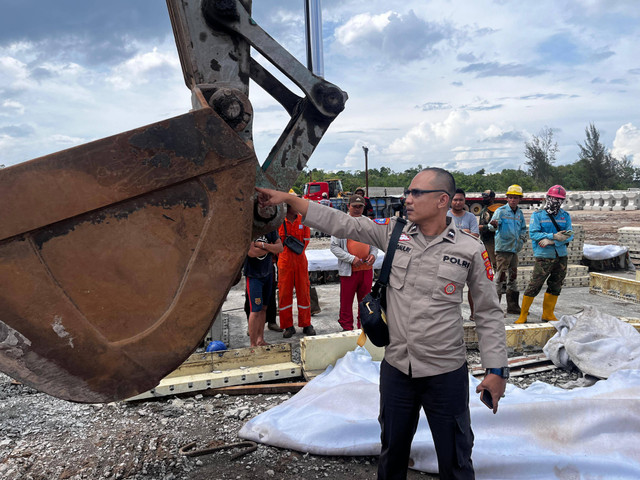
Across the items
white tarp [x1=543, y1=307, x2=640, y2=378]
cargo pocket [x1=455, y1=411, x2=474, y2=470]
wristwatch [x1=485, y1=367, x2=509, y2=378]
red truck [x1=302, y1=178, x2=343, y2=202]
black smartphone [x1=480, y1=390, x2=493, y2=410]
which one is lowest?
white tarp [x1=543, y1=307, x2=640, y2=378]

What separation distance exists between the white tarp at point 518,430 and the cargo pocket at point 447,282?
1255mm

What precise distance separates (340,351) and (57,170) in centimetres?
319

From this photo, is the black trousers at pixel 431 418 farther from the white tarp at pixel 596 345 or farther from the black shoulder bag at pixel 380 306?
the white tarp at pixel 596 345

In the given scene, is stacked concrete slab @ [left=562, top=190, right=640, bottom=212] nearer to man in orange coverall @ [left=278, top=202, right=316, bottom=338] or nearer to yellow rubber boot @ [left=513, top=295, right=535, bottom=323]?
yellow rubber boot @ [left=513, top=295, right=535, bottom=323]

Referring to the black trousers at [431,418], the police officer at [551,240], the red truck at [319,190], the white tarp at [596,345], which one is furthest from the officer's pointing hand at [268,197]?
the red truck at [319,190]

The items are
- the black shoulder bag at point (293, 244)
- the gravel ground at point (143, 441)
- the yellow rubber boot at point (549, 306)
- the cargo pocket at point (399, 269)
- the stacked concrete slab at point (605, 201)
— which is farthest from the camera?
the stacked concrete slab at point (605, 201)

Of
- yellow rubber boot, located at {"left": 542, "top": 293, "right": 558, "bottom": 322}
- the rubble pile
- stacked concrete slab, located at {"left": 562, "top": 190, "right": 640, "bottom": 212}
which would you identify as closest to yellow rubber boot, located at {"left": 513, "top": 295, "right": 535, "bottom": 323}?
yellow rubber boot, located at {"left": 542, "top": 293, "right": 558, "bottom": 322}

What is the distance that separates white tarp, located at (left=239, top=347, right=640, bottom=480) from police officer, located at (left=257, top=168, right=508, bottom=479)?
76cm

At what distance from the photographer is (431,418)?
7.23 ft

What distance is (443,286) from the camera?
7.03 ft

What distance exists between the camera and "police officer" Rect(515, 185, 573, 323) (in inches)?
226

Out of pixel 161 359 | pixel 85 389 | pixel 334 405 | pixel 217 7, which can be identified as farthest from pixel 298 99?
pixel 334 405

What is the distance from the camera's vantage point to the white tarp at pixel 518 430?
9.00 feet

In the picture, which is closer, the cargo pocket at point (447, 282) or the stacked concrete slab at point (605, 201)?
the cargo pocket at point (447, 282)
